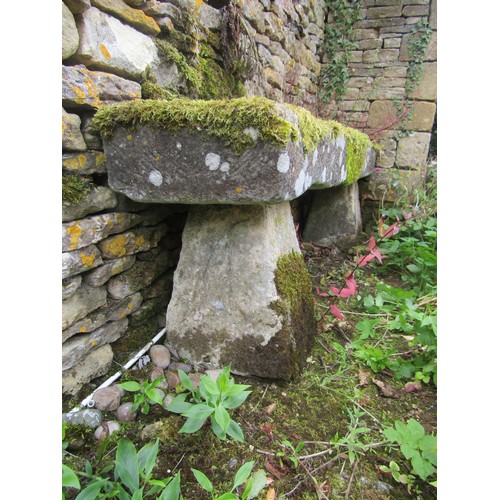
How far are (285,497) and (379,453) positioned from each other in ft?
1.30

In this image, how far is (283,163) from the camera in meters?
1.18

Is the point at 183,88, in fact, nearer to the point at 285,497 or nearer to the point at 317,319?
the point at 317,319

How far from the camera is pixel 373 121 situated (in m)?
3.90

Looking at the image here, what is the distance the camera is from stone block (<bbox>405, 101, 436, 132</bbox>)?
12.0 feet

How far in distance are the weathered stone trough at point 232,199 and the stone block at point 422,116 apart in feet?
7.09

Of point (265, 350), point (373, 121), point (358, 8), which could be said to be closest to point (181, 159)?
point (265, 350)

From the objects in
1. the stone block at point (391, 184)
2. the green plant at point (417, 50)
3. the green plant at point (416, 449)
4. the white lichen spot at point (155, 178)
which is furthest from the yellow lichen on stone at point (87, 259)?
the green plant at point (417, 50)

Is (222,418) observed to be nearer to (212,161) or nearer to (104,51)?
(212,161)

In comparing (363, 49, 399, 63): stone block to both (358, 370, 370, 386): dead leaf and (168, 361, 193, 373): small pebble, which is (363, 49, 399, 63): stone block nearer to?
(358, 370, 370, 386): dead leaf

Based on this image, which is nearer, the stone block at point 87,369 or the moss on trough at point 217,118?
the moss on trough at point 217,118

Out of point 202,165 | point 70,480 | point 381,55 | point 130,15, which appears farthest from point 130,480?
point 381,55

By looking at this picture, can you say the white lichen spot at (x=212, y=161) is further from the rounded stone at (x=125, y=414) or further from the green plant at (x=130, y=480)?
the rounded stone at (x=125, y=414)

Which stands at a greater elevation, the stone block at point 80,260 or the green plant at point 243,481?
the stone block at point 80,260

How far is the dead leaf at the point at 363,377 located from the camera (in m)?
1.58
